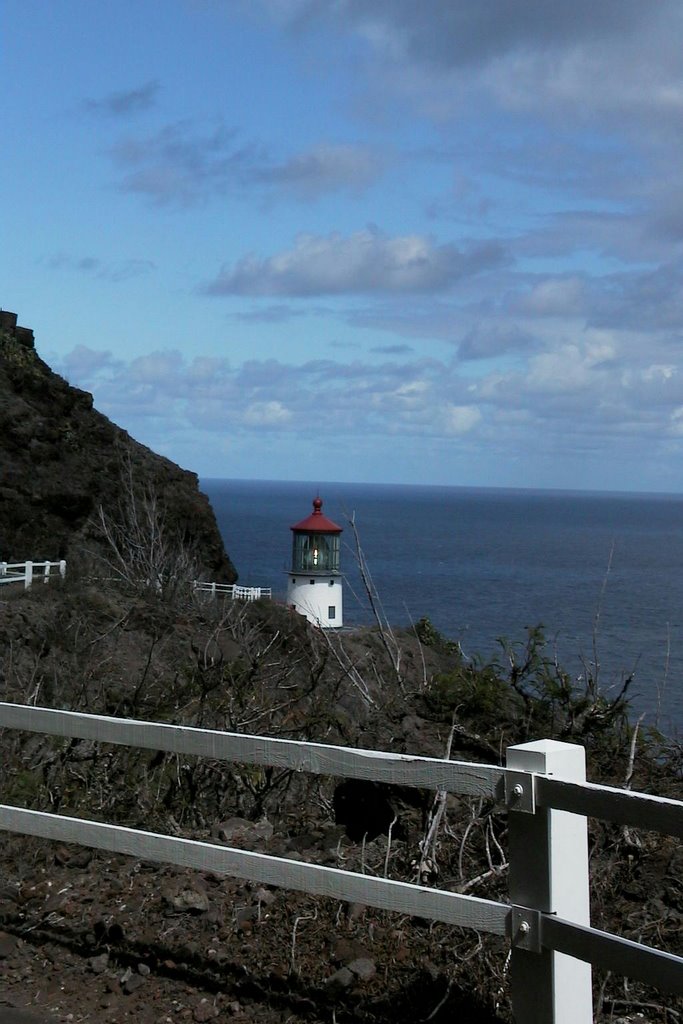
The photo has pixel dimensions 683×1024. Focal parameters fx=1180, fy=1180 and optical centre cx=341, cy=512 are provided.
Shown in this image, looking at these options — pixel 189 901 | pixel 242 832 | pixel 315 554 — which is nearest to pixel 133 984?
pixel 189 901

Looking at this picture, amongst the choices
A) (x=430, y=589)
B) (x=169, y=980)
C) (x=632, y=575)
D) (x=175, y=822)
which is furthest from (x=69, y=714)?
(x=632, y=575)

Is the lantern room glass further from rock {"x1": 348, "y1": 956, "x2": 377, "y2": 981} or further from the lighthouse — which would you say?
rock {"x1": 348, "y1": 956, "x2": 377, "y2": 981}

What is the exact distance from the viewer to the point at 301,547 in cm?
4212

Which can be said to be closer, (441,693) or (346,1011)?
(346,1011)

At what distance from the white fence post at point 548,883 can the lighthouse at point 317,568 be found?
36.7 metres

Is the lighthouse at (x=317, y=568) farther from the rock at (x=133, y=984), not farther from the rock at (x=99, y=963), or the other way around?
the rock at (x=133, y=984)

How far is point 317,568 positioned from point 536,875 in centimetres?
3764

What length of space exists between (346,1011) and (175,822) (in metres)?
2.56

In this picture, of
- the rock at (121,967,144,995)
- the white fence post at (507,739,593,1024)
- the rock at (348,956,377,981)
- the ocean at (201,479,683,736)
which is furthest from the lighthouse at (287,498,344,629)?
the white fence post at (507,739,593,1024)

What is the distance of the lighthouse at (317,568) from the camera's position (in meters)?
41.1

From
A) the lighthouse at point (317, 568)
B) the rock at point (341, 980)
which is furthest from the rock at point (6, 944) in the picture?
the lighthouse at point (317, 568)

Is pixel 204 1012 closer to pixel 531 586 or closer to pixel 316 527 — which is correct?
pixel 316 527

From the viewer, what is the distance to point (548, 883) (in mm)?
3984

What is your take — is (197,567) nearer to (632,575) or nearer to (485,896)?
(485,896)
